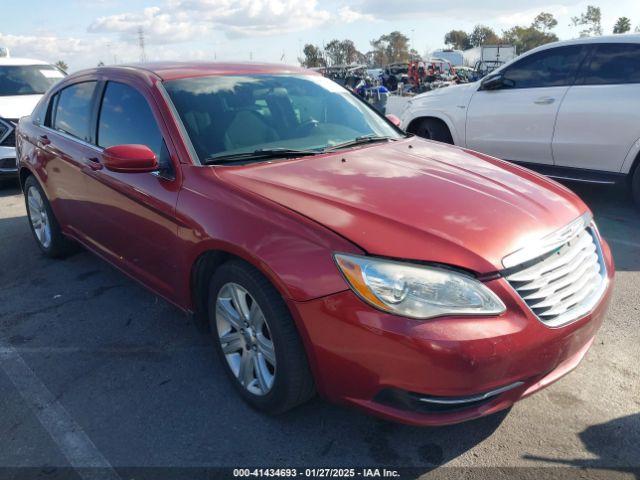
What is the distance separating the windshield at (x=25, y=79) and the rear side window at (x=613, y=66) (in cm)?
854

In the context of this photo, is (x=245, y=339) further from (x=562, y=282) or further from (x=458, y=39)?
(x=458, y=39)

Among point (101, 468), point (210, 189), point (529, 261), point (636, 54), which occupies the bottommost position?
point (101, 468)

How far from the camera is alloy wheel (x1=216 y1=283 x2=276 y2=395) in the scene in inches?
99.6

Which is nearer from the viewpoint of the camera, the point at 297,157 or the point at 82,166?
the point at 297,157

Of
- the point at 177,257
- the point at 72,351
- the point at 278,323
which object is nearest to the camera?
the point at 278,323

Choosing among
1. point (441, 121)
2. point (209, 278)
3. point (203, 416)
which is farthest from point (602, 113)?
point (203, 416)

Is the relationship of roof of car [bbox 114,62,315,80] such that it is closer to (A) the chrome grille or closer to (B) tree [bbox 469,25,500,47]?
(A) the chrome grille

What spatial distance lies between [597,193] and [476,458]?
5.15 meters

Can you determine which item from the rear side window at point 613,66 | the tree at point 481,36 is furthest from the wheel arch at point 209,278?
the tree at point 481,36

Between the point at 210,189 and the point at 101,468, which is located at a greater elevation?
the point at 210,189

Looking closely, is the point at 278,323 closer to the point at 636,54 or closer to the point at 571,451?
the point at 571,451

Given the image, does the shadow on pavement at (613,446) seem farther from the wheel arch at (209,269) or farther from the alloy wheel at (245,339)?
the wheel arch at (209,269)

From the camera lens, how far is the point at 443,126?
715cm

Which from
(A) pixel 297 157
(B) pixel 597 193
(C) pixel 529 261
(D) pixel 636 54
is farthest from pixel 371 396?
(B) pixel 597 193
